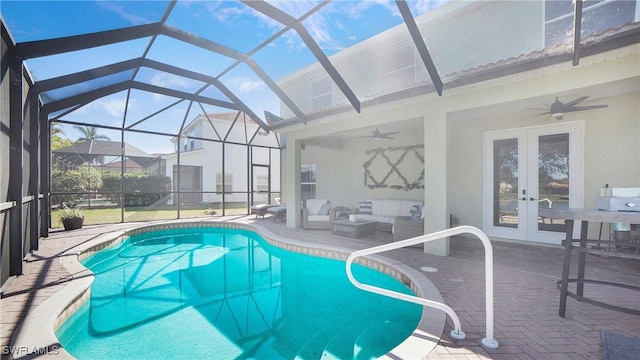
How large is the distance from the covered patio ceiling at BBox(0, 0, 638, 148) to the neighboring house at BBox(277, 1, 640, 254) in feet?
0.38

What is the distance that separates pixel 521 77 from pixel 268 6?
4.64 m

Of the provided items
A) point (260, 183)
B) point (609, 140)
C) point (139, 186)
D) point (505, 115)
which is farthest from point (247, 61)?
point (139, 186)

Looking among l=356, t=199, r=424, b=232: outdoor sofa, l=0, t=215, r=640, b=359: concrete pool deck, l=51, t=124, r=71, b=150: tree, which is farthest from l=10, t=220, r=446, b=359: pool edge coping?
l=51, t=124, r=71, b=150: tree

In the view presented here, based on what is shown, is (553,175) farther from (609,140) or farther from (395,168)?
(395,168)

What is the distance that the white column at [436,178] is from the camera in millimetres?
5512

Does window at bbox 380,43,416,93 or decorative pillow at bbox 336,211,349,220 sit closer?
window at bbox 380,43,416,93

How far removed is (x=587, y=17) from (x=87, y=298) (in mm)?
11301

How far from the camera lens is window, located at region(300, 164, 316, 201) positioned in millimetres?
12672

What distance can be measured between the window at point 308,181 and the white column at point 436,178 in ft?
23.9

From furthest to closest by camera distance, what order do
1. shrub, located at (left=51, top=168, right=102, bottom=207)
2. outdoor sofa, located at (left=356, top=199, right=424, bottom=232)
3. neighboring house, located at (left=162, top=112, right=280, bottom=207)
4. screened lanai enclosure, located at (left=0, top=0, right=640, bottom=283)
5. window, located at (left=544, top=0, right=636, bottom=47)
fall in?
neighboring house, located at (left=162, top=112, right=280, bottom=207) < shrub, located at (left=51, top=168, right=102, bottom=207) < outdoor sofa, located at (left=356, top=199, right=424, bottom=232) < window, located at (left=544, top=0, right=636, bottom=47) < screened lanai enclosure, located at (left=0, top=0, right=640, bottom=283)

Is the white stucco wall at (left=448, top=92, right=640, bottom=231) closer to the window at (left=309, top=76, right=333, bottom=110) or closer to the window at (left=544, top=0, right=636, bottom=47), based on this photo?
the window at (left=544, top=0, right=636, bottom=47)

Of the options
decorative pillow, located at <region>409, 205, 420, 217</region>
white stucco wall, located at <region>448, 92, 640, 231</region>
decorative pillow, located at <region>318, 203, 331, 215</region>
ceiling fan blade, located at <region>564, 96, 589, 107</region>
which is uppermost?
ceiling fan blade, located at <region>564, 96, 589, 107</region>

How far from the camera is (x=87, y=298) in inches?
165

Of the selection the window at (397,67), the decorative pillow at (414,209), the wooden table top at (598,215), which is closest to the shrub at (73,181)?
the window at (397,67)
